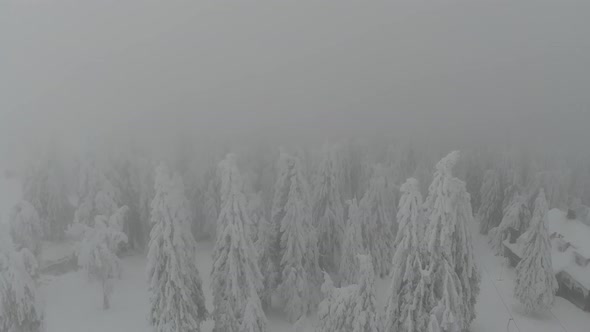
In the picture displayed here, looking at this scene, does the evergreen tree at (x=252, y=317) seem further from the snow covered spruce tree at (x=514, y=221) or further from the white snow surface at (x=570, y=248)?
the snow covered spruce tree at (x=514, y=221)

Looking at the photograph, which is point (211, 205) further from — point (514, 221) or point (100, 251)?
point (514, 221)

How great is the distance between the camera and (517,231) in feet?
138

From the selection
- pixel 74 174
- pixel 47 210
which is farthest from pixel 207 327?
pixel 74 174

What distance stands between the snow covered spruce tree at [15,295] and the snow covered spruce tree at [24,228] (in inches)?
469

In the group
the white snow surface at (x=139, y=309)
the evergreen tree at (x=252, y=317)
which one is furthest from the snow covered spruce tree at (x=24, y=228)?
the evergreen tree at (x=252, y=317)

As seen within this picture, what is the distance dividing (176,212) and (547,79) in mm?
179209

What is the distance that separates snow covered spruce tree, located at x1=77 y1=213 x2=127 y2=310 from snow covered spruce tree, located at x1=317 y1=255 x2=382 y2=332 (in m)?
18.0

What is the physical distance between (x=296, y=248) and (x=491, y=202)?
1143 inches

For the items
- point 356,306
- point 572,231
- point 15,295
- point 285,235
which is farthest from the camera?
point 572,231

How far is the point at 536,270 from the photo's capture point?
103 ft

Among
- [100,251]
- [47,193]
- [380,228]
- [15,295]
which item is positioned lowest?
[380,228]

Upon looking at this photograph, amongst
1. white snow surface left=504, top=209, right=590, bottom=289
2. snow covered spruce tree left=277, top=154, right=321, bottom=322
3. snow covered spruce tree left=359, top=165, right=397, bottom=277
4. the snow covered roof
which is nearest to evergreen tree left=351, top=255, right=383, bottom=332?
snow covered spruce tree left=277, top=154, right=321, bottom=322

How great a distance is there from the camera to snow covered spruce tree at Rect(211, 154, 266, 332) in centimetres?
2503

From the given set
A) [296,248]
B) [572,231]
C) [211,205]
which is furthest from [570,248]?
[211,205]
